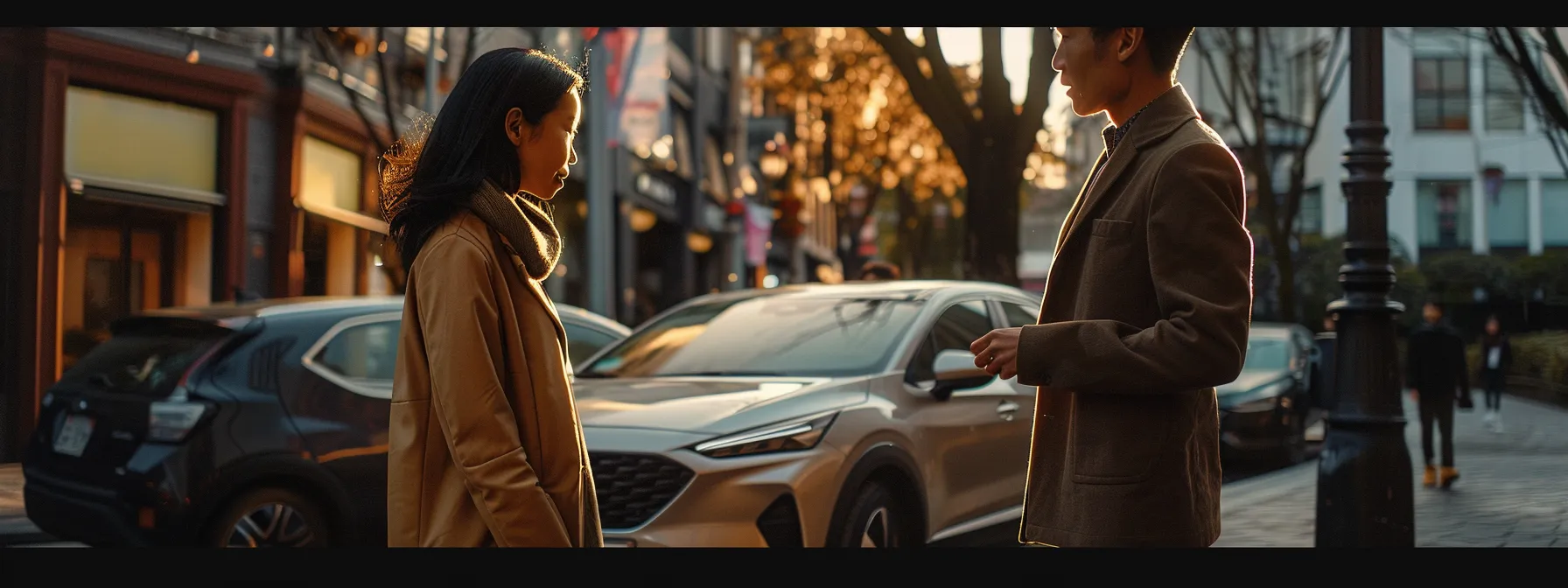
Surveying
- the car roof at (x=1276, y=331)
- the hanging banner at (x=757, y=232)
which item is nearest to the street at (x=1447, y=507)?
the car roof at (x=1276, y=331)

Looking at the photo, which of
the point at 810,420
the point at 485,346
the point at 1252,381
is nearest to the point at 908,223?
the point at 1252,381

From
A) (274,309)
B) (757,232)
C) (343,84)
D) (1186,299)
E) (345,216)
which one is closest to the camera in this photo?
(1186,299)

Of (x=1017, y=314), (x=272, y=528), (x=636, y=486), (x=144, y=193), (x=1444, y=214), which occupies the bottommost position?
(x=272, y=528)

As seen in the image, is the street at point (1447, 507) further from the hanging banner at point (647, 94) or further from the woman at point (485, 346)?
the hanging banner at point (647, 94)

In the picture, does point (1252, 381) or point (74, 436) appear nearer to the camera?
point (74, 436)

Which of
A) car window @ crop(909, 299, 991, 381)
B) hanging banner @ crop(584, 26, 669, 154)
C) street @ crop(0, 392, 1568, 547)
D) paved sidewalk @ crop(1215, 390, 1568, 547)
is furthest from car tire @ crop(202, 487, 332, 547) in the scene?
hanging banner @ crop(584, 26, 669, 154)

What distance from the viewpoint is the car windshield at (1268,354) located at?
1591cm

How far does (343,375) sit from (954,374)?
9.55ft

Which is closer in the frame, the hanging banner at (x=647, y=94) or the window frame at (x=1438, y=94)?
the hanging banner at (x=647, y=94)

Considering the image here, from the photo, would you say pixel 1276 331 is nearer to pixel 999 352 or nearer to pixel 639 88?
pixel 639 88

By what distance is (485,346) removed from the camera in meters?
2.64

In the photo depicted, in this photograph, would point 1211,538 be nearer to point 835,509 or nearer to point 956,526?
point 835,509

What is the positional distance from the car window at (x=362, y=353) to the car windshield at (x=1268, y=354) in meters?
9.97

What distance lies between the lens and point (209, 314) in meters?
7.62
